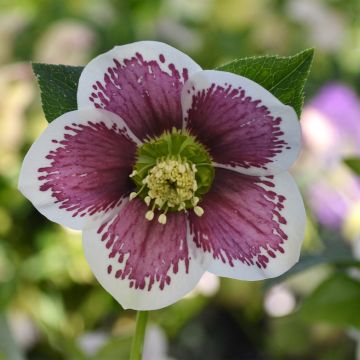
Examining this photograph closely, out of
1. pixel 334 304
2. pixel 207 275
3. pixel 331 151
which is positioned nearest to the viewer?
pixel 334 304

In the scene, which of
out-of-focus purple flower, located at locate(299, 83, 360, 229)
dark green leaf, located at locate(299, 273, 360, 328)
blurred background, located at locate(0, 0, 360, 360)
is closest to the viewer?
dark green leaf, located at locate(299, 273, 360, 328)

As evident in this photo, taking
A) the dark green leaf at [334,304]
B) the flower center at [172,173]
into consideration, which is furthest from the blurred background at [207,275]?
the flower center at [172,173]

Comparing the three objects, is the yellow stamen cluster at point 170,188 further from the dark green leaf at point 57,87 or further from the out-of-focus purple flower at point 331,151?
the out-of-focus purple flower at point 331,151

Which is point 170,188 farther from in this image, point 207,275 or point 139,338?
point 207,275

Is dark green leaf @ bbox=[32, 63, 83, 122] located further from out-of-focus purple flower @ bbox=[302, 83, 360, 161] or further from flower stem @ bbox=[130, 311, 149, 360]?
out-of-focus purple flower @ bbox=[302, 83, 360, 161]

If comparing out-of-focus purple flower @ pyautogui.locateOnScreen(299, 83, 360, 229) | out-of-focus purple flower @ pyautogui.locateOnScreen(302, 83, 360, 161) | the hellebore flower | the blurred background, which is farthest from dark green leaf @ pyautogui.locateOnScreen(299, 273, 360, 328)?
out-of-focus purple flower @ pyautogui.locateOnScreen(302, 83, 360, 161)

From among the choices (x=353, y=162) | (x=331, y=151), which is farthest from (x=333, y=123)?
(x=353, y=162)
